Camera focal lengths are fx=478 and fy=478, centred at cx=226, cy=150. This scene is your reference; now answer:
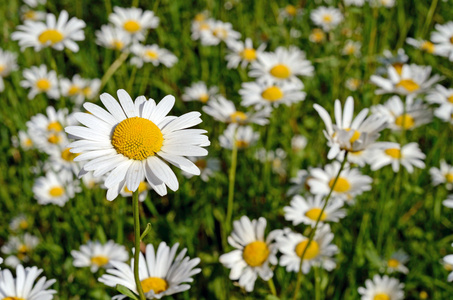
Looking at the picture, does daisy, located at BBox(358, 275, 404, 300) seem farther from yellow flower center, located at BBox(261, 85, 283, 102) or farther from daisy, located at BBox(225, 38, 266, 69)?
daisy, located at BBox(225, 38, 266, 69)

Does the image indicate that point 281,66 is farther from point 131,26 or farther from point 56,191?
point 56,191

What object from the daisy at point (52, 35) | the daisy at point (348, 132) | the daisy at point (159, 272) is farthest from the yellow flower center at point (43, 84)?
the daisy at point (348, 132)

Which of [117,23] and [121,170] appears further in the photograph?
[117,23]

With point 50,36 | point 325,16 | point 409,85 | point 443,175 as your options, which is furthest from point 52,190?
point 325,16

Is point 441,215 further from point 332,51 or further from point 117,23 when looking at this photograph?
point 117,23

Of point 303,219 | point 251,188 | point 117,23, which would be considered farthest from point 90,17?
point 303,219

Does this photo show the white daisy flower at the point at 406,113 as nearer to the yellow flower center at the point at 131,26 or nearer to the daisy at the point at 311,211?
the daisy at the point at 311,211

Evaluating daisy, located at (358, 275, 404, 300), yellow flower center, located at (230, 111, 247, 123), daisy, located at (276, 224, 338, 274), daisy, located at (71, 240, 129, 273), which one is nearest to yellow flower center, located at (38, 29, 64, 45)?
yellow flower center, located at (230, 111, 247, 123)
